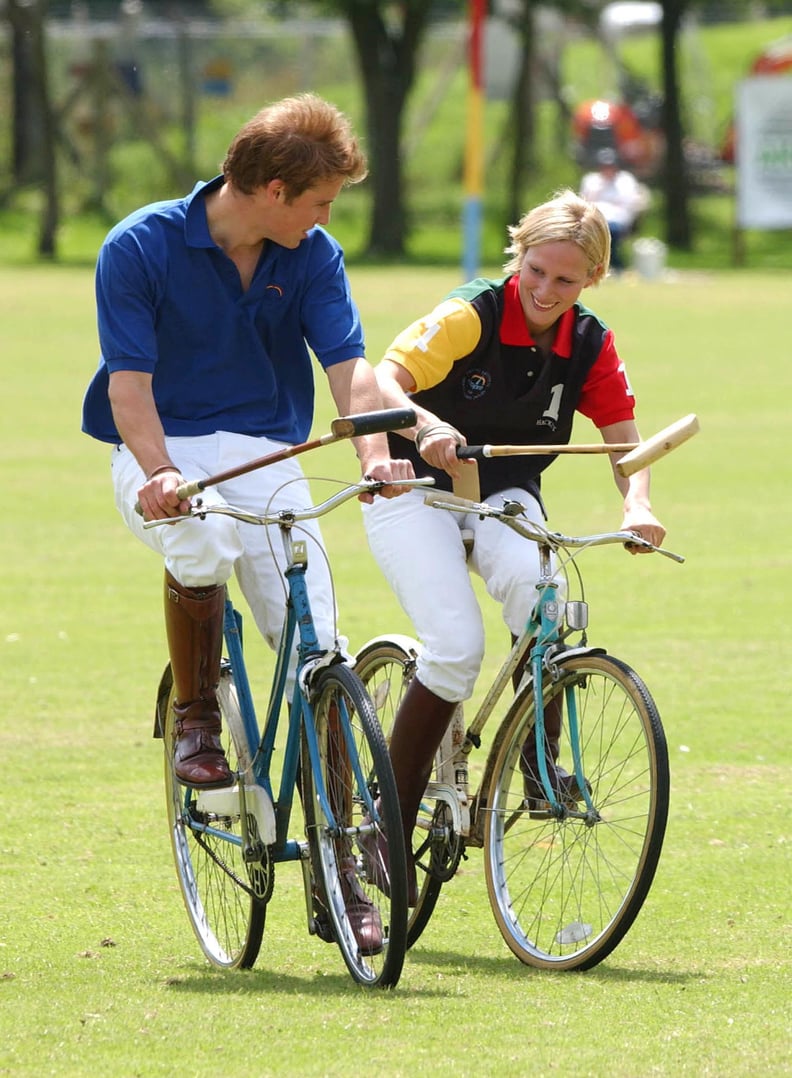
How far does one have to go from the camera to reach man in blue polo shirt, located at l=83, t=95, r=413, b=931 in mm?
4852

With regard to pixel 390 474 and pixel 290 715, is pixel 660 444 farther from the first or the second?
pixel 290 715

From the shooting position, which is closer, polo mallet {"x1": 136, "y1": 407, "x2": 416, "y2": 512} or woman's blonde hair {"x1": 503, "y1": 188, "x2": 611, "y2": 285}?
polo mallet {"x1": 136, "y1": 407, "x2": 416, "y2": 512}

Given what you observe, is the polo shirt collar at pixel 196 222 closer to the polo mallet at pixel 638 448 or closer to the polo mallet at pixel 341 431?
the polo mallet at pixel 341 431

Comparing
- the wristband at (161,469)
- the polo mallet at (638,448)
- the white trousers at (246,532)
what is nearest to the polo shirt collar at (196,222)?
the white trousers at (246,532)

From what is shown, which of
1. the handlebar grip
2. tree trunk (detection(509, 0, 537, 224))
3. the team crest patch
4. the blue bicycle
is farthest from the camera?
tree trunk (detection(509, 0, 537, 224))

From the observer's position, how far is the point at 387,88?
3988 cm

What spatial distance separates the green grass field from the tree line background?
25992 millimetres

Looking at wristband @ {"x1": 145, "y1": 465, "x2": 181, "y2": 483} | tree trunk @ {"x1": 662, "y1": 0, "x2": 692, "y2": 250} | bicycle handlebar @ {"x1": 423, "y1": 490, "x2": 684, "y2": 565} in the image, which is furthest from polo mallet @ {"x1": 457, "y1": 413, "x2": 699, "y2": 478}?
tree trunk @ {"x1": 662, "y1": 0, "x2": 692, "y2": 250}

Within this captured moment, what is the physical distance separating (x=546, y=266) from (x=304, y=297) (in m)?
0.61

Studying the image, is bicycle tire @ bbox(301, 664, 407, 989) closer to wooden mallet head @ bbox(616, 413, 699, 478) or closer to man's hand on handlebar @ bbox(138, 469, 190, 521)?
man's hand on handlebar @ bbox(138, 469, 190, 521)

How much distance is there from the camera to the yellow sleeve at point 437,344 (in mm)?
5324

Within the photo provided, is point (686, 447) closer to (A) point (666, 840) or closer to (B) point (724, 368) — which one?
(B) point (724, 368)

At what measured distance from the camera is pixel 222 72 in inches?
1833

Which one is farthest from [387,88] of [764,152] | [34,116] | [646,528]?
[646,528]
